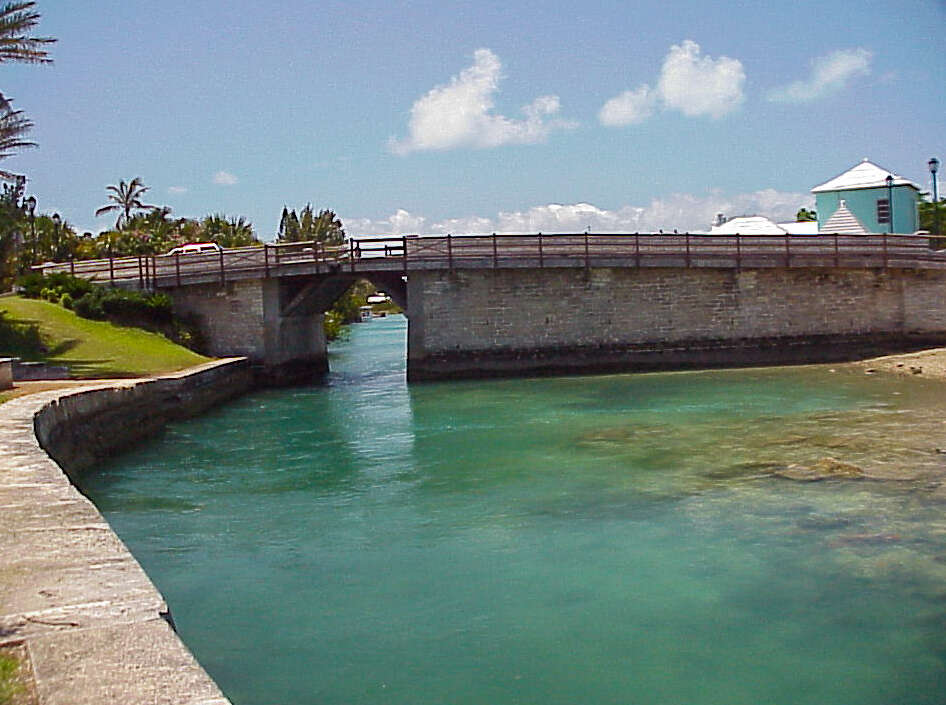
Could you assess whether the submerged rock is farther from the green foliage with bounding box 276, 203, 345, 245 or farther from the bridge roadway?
the green foliage with bounding box 276, 203, 345, 245

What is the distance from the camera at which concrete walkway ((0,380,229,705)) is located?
4.40m

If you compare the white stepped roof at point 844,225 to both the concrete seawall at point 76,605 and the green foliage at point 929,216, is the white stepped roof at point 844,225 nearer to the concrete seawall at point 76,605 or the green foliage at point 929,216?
the green foliage at point 929,216

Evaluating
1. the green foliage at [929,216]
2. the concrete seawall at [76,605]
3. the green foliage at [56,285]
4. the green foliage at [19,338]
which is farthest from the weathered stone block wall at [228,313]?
the green foliage at [929,216]

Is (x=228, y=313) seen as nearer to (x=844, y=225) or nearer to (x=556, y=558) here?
(x=556, y=558)

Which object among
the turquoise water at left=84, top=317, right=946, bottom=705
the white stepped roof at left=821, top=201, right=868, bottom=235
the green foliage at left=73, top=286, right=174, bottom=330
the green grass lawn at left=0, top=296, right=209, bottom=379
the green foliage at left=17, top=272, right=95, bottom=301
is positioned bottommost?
the turquoise water at left=84, top=317, right=946, bottom=705

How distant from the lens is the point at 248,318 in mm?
32969

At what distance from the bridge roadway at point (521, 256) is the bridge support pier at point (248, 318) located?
47 centimetres

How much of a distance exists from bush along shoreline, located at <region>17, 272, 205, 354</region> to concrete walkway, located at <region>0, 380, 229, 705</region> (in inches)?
925

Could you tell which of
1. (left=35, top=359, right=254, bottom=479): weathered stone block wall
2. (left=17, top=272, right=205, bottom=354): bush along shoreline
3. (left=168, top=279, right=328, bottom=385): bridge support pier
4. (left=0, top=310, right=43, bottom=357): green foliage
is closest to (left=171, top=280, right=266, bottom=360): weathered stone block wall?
(left=168, top=279, right=328, bottom=385): bridge support pier

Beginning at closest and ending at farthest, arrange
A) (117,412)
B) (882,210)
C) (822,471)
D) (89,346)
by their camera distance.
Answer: (822,471)
(117,412)
(89,346)
(882,210)

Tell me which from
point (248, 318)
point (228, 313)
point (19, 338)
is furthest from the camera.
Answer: point (228, 313)

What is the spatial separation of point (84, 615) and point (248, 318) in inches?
1110

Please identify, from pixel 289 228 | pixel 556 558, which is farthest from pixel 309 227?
pixel 556 558

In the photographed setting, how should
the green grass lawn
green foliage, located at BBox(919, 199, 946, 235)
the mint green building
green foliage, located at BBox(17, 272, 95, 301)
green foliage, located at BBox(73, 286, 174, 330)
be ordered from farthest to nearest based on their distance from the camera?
green foliage, located at BBox(919, 199, 946, 235), the mint green building, green foliage, located at BBox(17, 272, 95, 301), green foliage, located at BBox(73, 286, 174, 330), the green grass lawn
